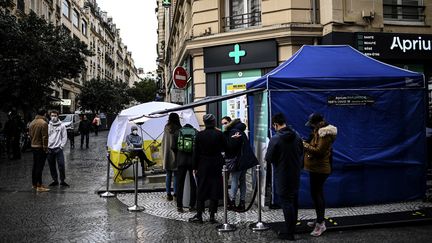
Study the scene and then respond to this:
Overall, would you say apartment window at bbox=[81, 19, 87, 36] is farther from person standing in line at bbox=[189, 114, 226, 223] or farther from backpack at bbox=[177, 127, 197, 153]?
person standing in line at bbox=[189, 114, 226, 223]

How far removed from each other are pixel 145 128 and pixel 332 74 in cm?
688

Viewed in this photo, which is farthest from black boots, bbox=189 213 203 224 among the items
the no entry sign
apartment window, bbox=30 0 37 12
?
apartment window, bbox=30 0 37 12

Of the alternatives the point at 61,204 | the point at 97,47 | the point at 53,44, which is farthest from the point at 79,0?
the point at 61,204

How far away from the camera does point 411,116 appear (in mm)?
8656

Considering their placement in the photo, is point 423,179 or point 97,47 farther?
point 97,47

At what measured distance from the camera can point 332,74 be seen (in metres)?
8.30

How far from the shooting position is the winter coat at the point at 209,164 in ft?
23.3

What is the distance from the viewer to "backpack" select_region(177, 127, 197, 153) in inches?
303

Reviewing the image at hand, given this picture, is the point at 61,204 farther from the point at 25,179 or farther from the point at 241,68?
the point at 241,68

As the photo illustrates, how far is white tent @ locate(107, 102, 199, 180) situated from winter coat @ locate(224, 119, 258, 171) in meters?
4.32

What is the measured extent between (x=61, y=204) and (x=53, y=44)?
16254mm

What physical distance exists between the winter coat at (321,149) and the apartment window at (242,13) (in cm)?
854

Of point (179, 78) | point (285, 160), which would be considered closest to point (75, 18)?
point (179, 78)

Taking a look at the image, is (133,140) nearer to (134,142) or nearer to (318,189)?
(134,142)
